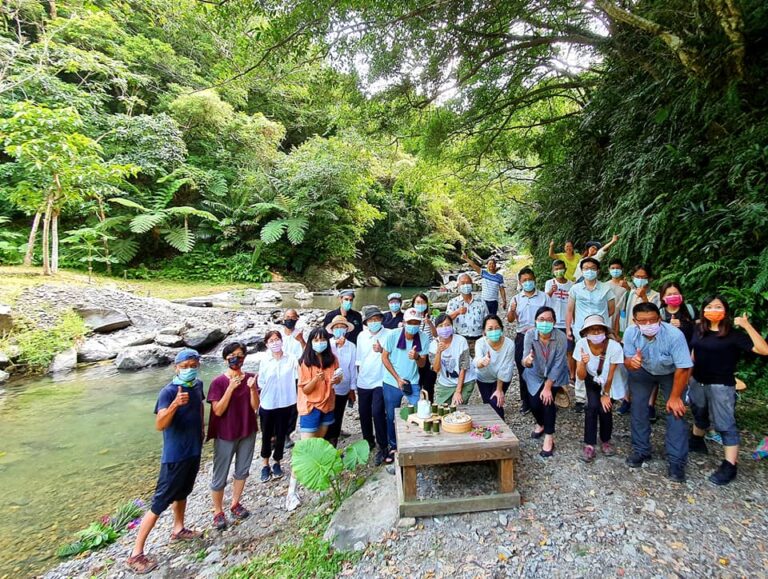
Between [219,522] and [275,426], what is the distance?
1.10 meters

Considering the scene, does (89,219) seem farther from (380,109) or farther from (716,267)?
(716,267)

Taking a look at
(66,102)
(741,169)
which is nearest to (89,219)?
(66,102)

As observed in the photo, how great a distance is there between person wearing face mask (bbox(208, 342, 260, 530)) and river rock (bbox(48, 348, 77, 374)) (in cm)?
697

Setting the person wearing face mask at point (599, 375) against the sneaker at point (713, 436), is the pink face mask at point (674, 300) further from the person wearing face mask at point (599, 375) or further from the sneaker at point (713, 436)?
the sneaker at point (713, 436)

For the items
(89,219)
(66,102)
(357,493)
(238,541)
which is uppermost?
(66,102)

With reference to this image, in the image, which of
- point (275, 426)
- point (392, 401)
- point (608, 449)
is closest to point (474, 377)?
point (392, 401)

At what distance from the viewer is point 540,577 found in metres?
2.38

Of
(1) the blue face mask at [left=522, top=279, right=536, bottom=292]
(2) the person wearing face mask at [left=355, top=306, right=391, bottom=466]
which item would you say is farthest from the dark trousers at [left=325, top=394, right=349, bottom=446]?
(1) the blue face mask at [left=522, top=279, right=536, bottom=292]

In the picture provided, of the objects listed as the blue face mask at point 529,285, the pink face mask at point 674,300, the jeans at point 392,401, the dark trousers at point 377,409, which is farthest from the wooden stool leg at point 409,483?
the pink face mask at point 674,300

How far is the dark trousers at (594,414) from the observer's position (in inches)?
142

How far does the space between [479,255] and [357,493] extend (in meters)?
32.3

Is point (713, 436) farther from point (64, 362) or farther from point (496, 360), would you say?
point (64, 362)

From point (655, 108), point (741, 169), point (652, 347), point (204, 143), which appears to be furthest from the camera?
point (204, 143)

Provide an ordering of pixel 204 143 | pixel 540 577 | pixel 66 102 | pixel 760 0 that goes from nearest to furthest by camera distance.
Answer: pixel 540 577 < pixel 760 0 < pixel 66 102 < pixel 204 143
